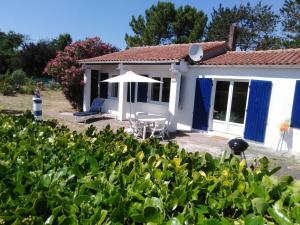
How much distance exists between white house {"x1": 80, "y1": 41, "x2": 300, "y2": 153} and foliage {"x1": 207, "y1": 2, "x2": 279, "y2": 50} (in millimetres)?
25077

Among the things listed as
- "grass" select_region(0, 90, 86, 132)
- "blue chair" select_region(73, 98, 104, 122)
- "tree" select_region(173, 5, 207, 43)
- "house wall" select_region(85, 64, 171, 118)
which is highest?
"tree" select_region(173, 5, 207, 43)

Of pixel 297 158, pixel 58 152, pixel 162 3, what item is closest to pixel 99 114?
pixel 297 158

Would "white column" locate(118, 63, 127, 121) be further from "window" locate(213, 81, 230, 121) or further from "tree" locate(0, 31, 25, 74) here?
"tree" locate(0, 31, 25, 74)

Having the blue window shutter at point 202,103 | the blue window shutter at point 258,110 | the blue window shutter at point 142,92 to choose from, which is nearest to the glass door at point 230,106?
the blue window shutter at point 202,103

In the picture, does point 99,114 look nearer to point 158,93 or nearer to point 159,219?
point 158,93

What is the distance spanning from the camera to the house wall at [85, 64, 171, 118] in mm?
15255

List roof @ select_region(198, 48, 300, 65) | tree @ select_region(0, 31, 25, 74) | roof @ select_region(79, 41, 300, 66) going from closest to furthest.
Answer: roof @ select_region(198, 48, 300, 65) < roof @ select_region(79, 41, 300, 66) < tree @ select_region(0, 31, 25, 74)

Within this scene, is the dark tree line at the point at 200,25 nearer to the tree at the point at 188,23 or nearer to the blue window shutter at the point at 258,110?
the tree at the point at 188,23

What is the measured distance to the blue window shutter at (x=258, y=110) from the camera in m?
11.4

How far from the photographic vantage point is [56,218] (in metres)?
1.58

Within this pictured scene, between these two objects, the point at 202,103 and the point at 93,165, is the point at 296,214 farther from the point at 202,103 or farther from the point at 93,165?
the point at 202,103

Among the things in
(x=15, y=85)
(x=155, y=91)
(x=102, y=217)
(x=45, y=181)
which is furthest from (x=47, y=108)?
(x=102, y=217)

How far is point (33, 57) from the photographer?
46.3 meters

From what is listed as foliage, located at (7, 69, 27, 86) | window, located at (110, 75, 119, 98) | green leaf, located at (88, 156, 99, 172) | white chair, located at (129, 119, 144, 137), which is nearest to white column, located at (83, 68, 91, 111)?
window, located at (110, 75, 119, 98)
